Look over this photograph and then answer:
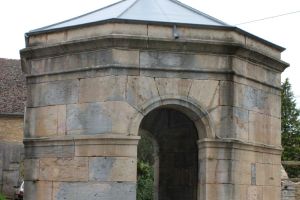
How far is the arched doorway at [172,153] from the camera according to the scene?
941 cm

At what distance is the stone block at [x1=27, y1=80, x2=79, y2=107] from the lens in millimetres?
7414

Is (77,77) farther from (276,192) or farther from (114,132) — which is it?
(276,192)

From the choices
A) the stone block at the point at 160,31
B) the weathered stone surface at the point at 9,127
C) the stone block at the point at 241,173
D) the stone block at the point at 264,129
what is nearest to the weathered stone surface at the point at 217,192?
the stone block at the point at 241,173

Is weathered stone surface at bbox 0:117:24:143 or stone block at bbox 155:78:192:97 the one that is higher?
weathered stone surface at bbox 0:117:24:143

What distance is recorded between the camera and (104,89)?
23.3ft

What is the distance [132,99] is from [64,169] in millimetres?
1322

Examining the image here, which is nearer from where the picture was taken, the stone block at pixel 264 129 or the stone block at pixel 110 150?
the stone block at pixel 110 150

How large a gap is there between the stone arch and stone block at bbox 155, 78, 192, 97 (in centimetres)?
6

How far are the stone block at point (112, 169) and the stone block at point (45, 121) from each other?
73cm

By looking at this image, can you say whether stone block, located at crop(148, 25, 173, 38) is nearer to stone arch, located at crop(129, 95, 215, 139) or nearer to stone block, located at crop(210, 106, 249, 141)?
stone arch, located at crop(129, 95, 215, 139)

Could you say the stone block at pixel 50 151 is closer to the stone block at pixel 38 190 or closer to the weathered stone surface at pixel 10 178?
the stone block at pixel 38 190

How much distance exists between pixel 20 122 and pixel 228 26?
72.5ft

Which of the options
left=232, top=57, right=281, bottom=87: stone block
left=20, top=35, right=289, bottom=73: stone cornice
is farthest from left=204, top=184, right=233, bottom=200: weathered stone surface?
left=20, top=35, right=289, bottom=73: stone cornice

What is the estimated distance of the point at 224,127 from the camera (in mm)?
7352
